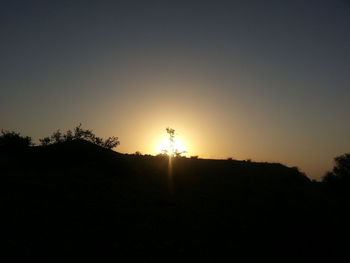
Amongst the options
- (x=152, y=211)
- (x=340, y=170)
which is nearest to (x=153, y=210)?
(x=152, y=211)

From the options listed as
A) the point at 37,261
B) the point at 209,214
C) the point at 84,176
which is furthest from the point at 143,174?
the point at 37,261

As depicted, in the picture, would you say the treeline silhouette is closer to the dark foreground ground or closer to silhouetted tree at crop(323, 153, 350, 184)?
the dark foreground ground

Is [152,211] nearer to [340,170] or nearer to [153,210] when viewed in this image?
[153,210]

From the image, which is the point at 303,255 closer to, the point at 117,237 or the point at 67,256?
the point at 117,237

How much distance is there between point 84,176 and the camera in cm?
2020

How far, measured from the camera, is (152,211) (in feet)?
52.2

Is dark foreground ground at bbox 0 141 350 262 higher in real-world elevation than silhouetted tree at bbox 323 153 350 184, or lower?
lower

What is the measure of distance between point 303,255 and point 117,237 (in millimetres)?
7563

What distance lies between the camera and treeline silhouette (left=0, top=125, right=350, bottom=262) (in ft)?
40.7

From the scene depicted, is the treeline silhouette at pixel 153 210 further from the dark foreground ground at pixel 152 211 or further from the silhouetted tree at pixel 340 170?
the silhouetted tree at pixel 340 170

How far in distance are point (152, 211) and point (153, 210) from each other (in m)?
0.16

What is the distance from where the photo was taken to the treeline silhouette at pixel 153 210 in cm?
1240

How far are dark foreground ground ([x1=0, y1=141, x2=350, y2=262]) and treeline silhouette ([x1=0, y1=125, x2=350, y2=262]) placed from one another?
2.0 inches

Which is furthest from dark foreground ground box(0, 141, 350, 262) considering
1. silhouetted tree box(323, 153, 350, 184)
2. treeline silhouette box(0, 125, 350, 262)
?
silhouetted tree box(323, 153, 350, 184)
